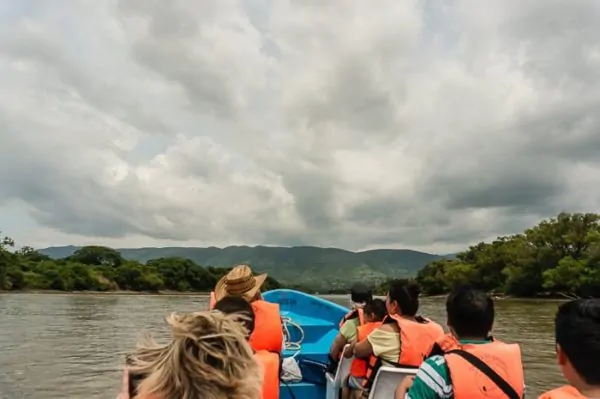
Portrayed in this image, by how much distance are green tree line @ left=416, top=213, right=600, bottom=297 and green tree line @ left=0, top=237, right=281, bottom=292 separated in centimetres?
3103

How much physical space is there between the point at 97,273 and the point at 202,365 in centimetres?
8409

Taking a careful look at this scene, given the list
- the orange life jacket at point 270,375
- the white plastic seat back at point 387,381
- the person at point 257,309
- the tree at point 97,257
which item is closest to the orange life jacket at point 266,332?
the person at point 257,309

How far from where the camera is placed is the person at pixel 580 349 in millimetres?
1842

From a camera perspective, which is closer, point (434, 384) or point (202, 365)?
point (202, 365)

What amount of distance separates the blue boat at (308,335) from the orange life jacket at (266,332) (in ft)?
2.31

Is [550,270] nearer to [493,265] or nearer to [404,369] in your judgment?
[493,265]

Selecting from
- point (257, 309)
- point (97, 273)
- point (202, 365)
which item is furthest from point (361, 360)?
point (97, 273)

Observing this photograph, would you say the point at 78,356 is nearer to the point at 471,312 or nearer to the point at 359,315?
the point at 359,315

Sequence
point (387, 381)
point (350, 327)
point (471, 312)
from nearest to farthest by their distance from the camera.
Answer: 1. point (471, 312)
2. point (387, 381)
3. point (350, 327)

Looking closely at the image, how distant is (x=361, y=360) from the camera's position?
453 cm

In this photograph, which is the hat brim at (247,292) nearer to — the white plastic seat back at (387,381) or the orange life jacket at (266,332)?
the orange life jacket at (266,332)

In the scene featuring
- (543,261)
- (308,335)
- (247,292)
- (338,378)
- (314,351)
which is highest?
(543,261)

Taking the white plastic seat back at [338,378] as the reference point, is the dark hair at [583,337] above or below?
above

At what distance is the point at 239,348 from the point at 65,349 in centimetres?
1620
